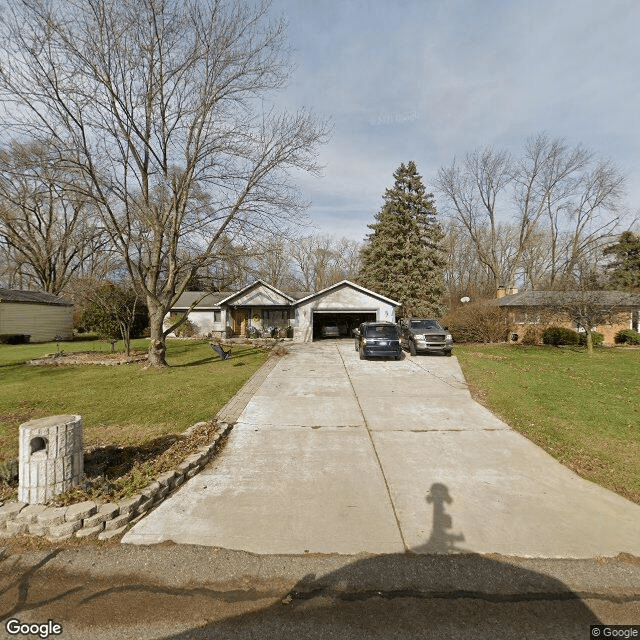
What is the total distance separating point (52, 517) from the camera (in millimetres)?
3748

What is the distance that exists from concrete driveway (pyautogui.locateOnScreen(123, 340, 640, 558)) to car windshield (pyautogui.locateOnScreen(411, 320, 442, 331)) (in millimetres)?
9964

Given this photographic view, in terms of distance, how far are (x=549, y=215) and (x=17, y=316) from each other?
52.5 metres

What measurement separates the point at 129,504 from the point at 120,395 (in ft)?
21.7

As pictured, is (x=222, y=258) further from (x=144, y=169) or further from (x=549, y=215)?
(x=549, y=215)

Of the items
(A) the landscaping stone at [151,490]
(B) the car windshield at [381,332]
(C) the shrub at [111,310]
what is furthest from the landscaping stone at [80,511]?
(C) the shrub at [111,310]

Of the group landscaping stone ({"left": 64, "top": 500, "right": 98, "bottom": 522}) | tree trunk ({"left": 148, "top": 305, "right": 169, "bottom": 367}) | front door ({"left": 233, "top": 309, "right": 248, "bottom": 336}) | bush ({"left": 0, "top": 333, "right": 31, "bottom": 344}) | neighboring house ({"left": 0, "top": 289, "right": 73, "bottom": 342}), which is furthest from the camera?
front door ({"left": 233, "top": 309, "right": 248, "bottom": 336})

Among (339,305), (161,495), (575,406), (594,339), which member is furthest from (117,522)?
(594,339)

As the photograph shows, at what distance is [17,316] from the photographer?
2603cm

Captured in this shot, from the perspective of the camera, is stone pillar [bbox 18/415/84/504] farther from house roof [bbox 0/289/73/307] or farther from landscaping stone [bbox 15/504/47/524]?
house roof [bbox 0/289/73/307]

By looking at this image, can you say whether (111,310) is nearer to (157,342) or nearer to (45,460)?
(157,342)

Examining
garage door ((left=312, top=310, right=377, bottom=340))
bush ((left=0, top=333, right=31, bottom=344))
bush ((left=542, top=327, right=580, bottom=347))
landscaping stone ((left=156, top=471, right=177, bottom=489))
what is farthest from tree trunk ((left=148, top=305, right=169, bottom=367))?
bush ((left=542, top=327, right=580, bottom=347))

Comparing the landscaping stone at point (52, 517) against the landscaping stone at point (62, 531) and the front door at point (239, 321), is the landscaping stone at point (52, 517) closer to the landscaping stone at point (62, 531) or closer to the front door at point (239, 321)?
the landscaping stone at point (62, 531)

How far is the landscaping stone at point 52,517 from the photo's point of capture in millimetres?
3721

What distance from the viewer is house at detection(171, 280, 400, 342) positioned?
2497 centimetres
